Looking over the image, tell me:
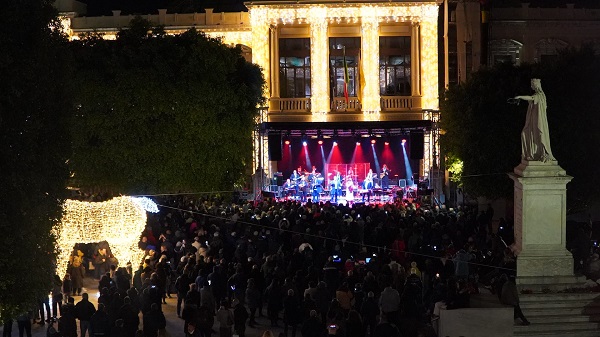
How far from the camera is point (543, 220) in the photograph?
25.9 metres

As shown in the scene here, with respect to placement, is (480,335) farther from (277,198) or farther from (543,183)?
(277,198)

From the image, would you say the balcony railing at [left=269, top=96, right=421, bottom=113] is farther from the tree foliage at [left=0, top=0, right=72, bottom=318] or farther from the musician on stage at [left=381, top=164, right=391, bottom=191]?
the tree foliage at [left=0, top=0, right=72, bottom=318]

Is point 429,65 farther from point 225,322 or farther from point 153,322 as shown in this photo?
point 153,322

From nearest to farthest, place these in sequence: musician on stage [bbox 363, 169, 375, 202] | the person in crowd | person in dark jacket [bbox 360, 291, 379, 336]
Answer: the person in crowd < person in dark jacket [bbox 360, 291, 379, 336] < musician on stage [bbox 363, 169, 375, 202]

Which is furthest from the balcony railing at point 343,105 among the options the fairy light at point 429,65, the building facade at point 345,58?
the fairy light at point 429,65

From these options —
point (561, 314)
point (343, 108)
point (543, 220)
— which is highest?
point (343, 108)

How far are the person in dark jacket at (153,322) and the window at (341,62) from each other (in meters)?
34.6

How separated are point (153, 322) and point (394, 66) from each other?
3569 centimetres

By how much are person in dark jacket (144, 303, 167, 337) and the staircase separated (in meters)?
6.69

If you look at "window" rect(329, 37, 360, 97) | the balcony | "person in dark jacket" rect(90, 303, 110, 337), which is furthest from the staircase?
"window" rect(329, 37, 360, 97)

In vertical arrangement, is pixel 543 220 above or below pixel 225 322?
above

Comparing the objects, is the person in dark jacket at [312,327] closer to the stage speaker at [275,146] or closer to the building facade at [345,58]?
the stage speaker at [275,146]

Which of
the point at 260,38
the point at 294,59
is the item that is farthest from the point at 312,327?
the point at 294,59

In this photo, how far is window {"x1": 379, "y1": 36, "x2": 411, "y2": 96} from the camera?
56.4 m
